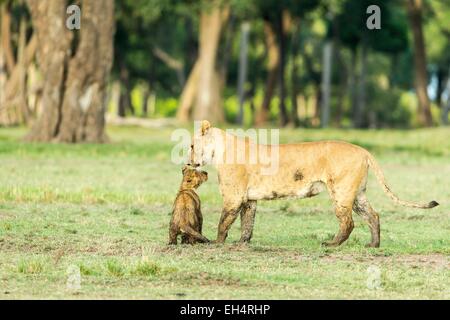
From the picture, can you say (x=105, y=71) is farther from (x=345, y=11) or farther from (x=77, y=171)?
(x=345, y=11)

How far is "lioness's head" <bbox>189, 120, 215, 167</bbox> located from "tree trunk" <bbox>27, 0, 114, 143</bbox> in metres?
19.3

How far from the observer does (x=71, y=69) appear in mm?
33250

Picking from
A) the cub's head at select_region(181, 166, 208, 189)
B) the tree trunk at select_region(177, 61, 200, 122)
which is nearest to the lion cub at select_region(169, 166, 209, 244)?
the cub's head at select_region(181, 166, 208, 189)

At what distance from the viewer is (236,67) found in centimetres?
8044

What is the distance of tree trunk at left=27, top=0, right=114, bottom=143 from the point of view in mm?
33031

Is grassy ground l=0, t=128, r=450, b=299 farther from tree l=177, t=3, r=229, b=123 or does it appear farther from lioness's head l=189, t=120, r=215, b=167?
tree l=177, t=3, r=229, b=123

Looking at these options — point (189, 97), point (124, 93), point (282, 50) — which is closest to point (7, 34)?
point (189, 97)

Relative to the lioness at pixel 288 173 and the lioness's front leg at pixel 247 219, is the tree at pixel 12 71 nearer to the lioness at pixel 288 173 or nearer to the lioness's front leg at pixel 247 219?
the lioness's front leg at pixel 247 219

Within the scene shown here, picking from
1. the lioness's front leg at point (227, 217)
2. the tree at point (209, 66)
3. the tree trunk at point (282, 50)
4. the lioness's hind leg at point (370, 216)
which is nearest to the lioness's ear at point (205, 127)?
the lioness's front leg at point (227, 217)

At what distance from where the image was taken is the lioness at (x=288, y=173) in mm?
13914

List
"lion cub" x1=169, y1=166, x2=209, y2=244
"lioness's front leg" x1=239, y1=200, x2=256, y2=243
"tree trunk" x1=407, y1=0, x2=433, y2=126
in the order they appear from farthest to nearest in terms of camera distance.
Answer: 1. "tree trunk" x1=407, y1=0, x2=433, y2=126
2. "lioness's front leg" x1=239, y1=200, x2=256, y2=243
3. "lion cub" x1=169, y1=166, x2=209, y2=244

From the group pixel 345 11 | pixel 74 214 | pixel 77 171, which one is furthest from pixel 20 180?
pixel 345 11

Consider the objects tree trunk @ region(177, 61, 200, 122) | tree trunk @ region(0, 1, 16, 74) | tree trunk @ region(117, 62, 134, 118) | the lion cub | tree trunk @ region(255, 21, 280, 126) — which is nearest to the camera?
the lion cub

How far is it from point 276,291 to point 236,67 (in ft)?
228
